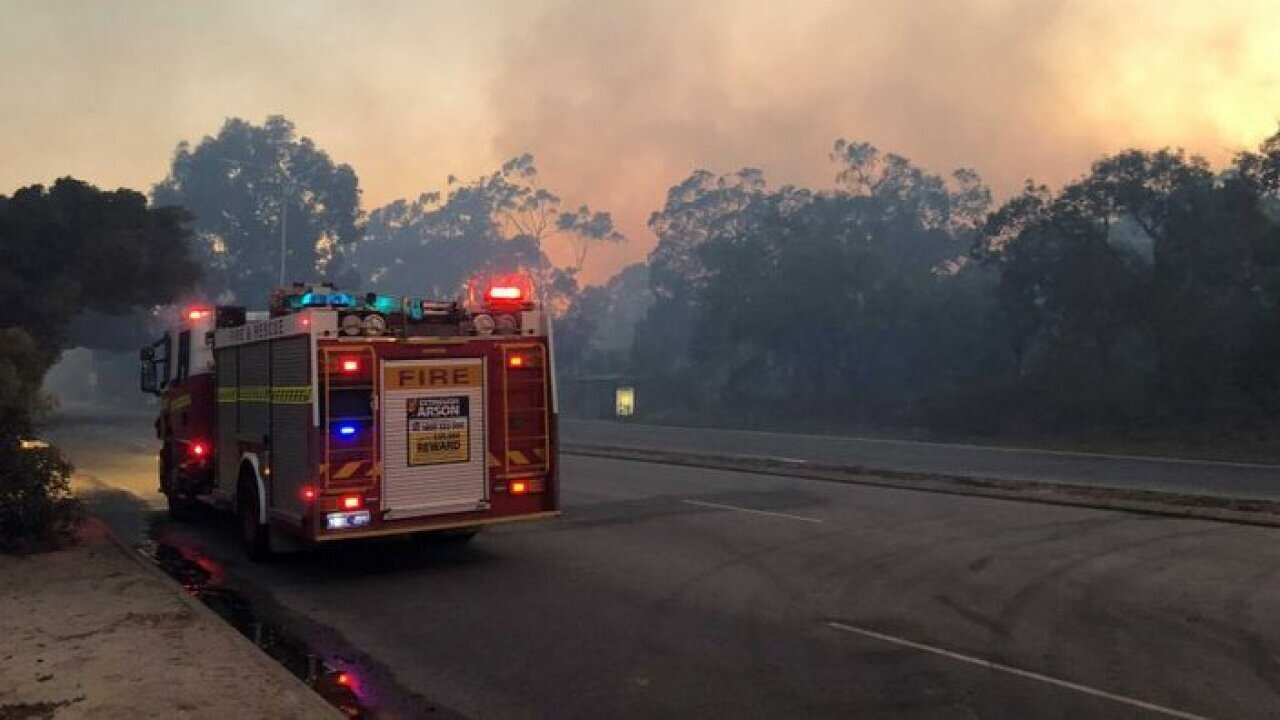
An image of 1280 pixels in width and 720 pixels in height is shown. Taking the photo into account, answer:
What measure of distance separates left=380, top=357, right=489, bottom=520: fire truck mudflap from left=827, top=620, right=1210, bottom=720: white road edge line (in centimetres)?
443

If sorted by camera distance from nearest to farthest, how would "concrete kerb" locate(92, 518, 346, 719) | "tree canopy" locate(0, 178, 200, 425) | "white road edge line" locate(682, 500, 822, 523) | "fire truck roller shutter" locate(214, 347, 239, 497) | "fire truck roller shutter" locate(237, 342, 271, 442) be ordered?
"concrete kerb" locate(92, 518, 346, 719)
"fire truck roller shutter" locate(237, 342, 271, 442)
"fire truck roller shutter" locate(214, 347, 239, 497)
"white road edge line" locate(682, 500, 822, 523)
"tree canopy" locate(0, 178, 200, 425)

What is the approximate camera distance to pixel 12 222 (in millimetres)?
44812

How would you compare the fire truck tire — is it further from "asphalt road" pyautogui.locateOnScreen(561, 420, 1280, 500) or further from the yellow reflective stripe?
"asphalt road" pyautogui.locateOnScreen(561, 420, 1280, 500)

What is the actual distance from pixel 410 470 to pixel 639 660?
4128mm

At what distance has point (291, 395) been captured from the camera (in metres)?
10.5

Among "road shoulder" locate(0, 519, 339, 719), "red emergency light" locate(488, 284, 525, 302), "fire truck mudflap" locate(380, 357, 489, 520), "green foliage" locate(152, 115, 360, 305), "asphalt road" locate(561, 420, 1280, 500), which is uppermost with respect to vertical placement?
"green foliage" locate(152, 115, 360, 305)

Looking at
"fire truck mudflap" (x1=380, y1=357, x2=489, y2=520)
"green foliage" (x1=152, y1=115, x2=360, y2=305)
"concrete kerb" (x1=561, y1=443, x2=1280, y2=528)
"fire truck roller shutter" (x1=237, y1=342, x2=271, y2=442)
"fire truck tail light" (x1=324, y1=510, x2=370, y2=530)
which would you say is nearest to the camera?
"fire truck tail light" (x1=324, y1=510, x2=370, y2=530)

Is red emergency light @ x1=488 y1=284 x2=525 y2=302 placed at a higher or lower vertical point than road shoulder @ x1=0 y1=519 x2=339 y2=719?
higher

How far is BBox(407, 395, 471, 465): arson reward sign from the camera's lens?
10.5m

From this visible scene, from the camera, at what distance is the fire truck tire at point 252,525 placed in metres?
11.3

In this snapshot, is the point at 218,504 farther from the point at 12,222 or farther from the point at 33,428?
the point at 12,222

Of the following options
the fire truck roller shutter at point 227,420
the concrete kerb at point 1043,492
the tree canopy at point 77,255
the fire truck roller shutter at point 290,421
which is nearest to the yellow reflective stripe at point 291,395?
the fire truck roller shutter at point 290,421

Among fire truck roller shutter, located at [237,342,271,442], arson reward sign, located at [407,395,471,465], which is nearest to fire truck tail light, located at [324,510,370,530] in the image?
arson reward sign, located at [407,395,471,465]

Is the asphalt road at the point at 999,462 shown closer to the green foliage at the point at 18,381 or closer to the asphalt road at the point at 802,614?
the asphalt road at the point at 802,614
